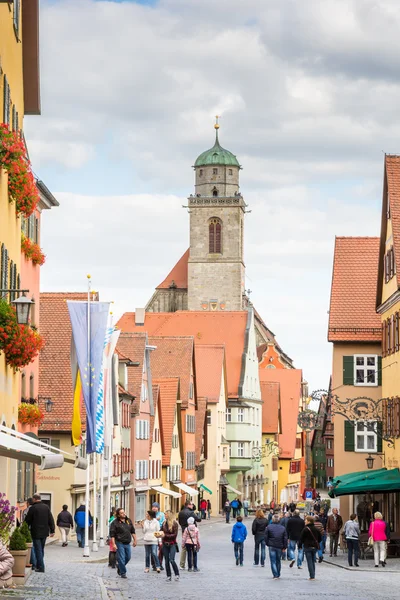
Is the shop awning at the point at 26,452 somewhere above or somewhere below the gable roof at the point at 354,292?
below

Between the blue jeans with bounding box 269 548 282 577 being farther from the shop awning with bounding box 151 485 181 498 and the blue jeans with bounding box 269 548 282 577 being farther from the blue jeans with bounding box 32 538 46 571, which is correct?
the shop awning with bounding box 151 485 181 498

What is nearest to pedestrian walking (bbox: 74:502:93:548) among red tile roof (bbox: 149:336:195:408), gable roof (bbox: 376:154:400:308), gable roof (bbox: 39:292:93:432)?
gable roof (bbox: 39:292:93:432)

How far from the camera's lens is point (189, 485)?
7938 centimetres

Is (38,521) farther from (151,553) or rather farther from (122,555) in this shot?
(151,553)

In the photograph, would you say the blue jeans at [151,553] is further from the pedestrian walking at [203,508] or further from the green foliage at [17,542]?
the pedestrian walking at [203,508]

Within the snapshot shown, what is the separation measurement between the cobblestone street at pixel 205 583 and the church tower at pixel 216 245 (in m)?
97.7

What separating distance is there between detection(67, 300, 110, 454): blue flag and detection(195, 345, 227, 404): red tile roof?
5538 cm

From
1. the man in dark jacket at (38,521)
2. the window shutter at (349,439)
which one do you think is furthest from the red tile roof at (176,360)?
the man in dark jacket at (38,521)

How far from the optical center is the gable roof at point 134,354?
64125 millimetres

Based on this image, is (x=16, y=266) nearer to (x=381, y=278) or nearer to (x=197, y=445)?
(x=381, y=278)

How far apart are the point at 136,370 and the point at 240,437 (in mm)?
34557

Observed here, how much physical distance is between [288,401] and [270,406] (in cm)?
734

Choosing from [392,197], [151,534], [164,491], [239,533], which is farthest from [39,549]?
[164,491]

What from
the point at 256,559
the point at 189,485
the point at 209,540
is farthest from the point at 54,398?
the point at 189,485
